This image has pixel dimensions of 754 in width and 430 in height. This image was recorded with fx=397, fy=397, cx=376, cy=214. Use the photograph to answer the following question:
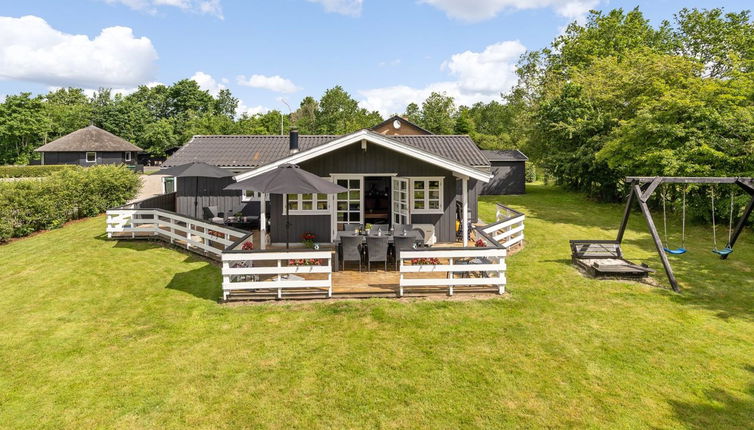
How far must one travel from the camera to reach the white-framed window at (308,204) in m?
12.8

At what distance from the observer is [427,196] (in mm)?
13078

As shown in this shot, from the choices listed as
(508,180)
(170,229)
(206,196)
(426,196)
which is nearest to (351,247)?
(426,196)

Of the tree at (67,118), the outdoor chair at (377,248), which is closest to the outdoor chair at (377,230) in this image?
the outdoor chair at (377,248)

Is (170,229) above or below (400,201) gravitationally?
below

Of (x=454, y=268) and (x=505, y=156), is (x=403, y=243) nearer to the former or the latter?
(x=454, y=268)

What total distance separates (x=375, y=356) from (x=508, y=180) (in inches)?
1010

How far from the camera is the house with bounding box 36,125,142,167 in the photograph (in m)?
43.3

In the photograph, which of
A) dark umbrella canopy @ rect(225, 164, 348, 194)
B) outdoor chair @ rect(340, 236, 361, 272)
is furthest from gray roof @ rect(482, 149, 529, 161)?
dark umbrella canopy @ rect(225, 164, 348, 194)

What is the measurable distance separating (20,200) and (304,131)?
5735 cm

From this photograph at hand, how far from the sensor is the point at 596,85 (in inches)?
1024

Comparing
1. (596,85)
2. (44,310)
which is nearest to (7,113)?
(44,310)

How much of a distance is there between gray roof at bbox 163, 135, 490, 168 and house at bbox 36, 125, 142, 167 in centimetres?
3109

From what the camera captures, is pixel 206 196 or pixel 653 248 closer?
pixel 653 248

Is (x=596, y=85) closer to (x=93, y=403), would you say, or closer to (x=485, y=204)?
(x=485, y=204)
